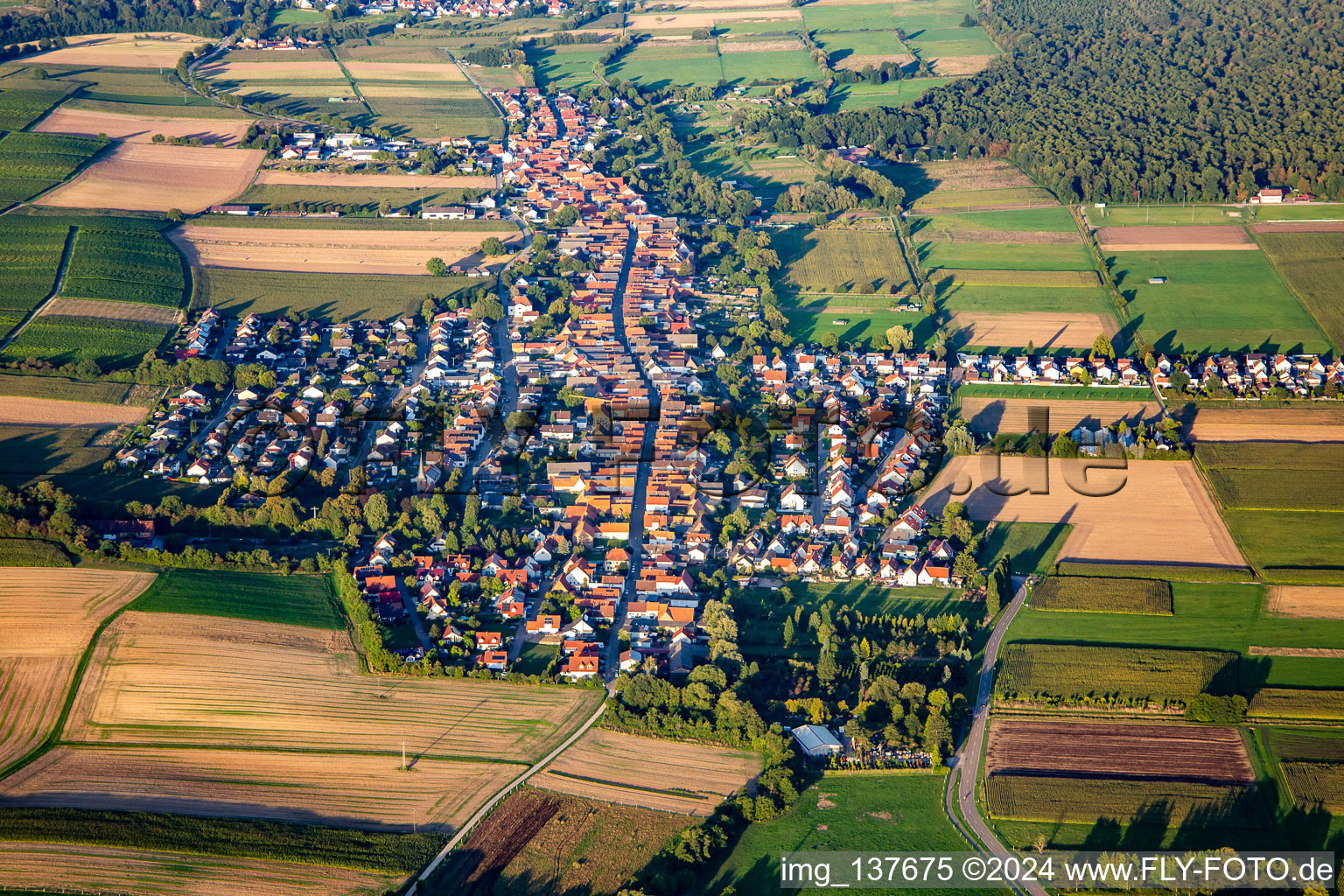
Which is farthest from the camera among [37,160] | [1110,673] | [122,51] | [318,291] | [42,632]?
[122,51]

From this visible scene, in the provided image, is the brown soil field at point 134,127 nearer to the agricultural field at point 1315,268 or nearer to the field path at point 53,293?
the field path at point 53,293

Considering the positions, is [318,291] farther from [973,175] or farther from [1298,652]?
[1298,652]

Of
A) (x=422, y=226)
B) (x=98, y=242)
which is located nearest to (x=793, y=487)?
(x=422, y=226)

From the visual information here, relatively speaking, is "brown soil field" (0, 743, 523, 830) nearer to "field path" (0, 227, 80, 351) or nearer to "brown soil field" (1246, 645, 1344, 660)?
"brown soil field" (1246, 645, 1344, 660)

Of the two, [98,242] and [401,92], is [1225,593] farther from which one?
[401,92]

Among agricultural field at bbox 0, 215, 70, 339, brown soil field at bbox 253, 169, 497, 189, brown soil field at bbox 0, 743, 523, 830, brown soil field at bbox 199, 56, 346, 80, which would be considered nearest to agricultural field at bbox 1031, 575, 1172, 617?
brown soil field at bbox 0, 743, 523, 830

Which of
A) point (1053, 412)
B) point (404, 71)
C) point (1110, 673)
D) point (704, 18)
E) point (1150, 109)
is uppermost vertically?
point (704, 18)

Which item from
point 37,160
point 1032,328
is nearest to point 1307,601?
point 1032,328
